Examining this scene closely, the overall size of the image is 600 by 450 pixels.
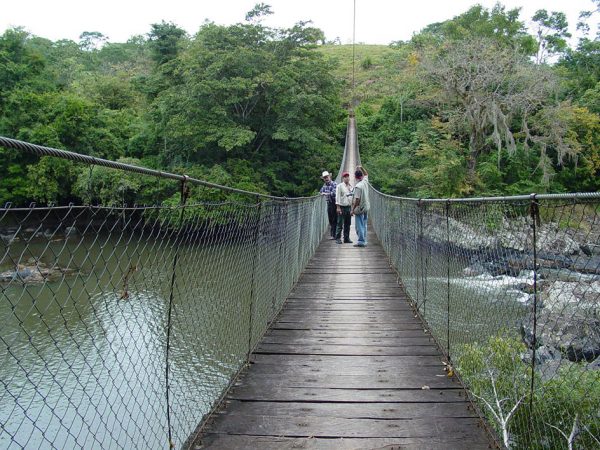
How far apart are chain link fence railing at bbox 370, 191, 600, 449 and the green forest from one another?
11.0 meters

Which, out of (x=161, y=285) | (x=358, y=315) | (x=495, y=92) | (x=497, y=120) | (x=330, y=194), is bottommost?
(x=358, y=315)

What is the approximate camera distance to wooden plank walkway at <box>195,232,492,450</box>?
1.81 metres

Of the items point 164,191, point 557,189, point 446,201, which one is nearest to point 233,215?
point 446,201

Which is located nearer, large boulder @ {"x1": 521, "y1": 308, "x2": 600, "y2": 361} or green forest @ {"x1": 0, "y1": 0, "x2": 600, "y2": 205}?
large boulder @ {"x1": 521, "y1": 308, "x2": 600, "y2": 361}

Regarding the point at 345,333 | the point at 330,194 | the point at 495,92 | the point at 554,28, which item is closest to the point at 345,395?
the point at 345,333

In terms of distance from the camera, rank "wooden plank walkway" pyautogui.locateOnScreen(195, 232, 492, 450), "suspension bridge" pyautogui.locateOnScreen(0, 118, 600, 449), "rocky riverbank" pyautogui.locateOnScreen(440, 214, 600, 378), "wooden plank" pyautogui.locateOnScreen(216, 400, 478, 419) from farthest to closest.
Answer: "wooden plank" pyautogui.locateOnScreen(216, 400, 478, 419) → "wooden plank walkway" pyautogui.locateOnScreen(195, 232, 492, 450) → "rocky riverbank" pyautogui.locateOnScreen(440, 214, 600, 378) → "suspension bridge" pyautogui.locateOnScreen(0, 118, 600, 449)

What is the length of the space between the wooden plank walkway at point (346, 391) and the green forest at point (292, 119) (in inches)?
422

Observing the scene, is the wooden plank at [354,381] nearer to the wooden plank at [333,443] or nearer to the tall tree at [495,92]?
the wooden plank at [333,443]

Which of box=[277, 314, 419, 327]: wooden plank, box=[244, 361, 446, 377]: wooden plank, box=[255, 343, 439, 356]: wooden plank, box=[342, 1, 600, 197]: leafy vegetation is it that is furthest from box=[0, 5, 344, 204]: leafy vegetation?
box=[244, 361, 446, 377]: wooden plank

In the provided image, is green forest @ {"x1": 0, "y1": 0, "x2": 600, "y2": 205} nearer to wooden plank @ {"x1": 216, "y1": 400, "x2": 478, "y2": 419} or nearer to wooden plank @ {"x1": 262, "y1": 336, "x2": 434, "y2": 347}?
wooden plank @ {"x1": 262, "y1": 336, "x2": 434, "y2": 347}

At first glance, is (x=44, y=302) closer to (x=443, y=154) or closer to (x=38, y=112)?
(x=38, y=112)

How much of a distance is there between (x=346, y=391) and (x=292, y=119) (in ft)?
46.3

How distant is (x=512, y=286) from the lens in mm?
2119

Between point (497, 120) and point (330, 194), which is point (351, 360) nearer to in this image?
point (330, 194)
